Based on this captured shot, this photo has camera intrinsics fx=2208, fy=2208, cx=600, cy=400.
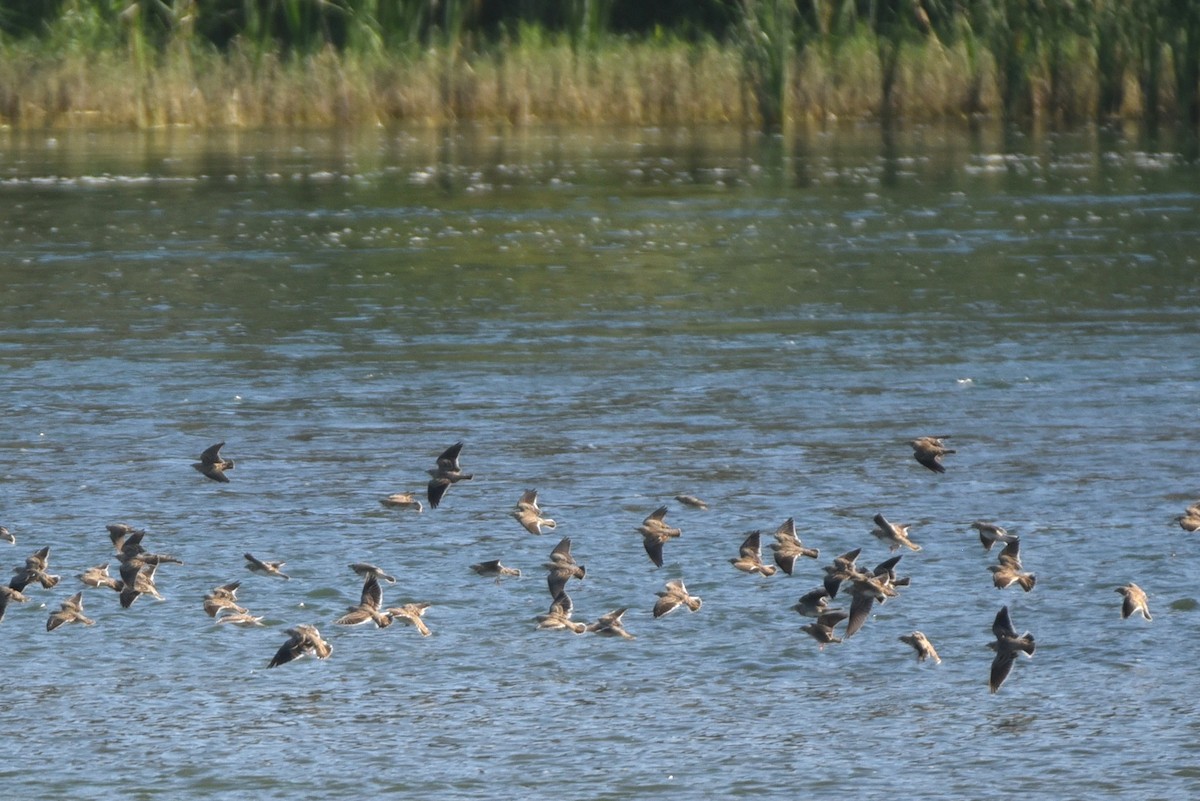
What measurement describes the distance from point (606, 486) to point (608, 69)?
21.6 meters

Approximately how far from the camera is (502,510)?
28.0ft

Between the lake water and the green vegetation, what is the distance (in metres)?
8.11

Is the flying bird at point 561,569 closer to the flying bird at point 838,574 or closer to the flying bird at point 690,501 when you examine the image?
the flying bird at point 838,574

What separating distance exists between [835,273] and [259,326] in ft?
14.7

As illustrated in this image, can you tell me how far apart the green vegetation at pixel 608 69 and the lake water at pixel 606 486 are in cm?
811

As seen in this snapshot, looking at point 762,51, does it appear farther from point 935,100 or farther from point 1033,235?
point 1033,235

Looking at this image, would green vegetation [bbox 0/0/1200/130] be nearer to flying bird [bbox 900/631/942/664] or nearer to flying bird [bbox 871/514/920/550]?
flying bird [bbox 871/514/920/550]

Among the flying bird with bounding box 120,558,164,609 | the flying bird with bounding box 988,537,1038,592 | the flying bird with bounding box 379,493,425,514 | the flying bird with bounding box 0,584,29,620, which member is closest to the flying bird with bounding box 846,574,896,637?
the flying bird with bounding box 988,537,1038,592

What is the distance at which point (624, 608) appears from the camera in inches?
275

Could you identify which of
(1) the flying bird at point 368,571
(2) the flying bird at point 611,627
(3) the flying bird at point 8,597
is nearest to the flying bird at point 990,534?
(2) the flying bird at point 611,627

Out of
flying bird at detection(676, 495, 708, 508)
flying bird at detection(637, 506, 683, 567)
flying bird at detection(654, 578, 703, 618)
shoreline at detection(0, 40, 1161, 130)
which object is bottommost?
shoreline at detection(0, 40, 1161, 130)

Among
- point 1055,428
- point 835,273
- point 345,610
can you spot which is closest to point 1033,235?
point 835,273

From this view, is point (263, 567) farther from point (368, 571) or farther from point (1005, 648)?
point (1005, 648)

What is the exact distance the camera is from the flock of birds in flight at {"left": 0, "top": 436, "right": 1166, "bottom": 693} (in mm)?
6543
